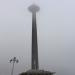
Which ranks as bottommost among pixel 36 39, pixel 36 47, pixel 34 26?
pixel 36 47

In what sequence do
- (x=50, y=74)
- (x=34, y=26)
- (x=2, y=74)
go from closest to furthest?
(x=50, y=74)
(x=34, y=26)
(x=2, y=74)

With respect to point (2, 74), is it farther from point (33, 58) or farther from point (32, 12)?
point (32, 12)

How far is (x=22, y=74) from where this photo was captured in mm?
44812

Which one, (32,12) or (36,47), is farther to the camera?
(32,12)

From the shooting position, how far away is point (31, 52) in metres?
44.8

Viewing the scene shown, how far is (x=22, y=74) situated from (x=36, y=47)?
10.8 meters

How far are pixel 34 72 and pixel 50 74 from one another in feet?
22.0

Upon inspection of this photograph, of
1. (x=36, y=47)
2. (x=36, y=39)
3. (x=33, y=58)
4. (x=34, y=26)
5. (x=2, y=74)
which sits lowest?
(x=2, y=74)

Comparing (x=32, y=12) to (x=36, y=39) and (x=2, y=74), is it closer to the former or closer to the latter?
(x=36, y=39)

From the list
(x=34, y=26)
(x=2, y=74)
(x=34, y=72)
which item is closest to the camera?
(x=34, y=72)

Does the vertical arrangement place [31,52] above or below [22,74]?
above

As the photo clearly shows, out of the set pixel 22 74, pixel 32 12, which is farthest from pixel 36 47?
pixel 32 12

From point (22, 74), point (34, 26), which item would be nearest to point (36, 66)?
point (22, 74)

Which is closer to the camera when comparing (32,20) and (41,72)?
(41,72)
